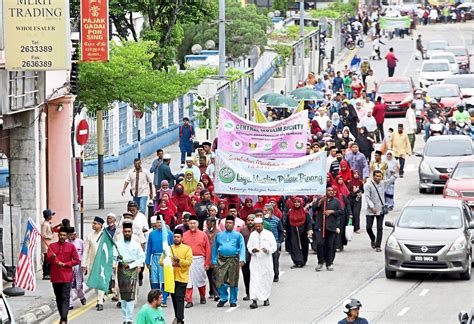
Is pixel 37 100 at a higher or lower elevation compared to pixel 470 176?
higher

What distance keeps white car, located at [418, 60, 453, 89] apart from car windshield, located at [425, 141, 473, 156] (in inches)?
849

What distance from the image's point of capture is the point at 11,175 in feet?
93.6

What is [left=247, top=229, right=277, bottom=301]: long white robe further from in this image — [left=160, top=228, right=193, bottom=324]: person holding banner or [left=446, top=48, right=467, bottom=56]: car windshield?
[left=446, top=48, right=467, bottom=56]: car windshield

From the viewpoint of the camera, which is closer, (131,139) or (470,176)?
(470,176)

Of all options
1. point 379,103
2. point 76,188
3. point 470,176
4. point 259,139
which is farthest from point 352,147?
point 379,103

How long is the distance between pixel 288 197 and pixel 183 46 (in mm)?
32526

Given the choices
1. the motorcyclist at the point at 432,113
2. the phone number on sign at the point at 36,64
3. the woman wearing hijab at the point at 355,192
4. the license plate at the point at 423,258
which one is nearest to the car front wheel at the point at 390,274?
the license plate at the point at 423,258

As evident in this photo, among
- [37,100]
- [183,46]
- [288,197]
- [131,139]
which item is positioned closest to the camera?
[37,100]

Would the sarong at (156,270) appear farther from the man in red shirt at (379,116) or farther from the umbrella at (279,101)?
the umbrella at (279,101)

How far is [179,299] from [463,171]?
509 inches

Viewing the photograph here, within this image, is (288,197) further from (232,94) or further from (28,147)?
(232,94)

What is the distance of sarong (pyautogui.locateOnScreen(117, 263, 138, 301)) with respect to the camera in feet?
76.3

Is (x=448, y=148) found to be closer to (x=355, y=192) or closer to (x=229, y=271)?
(x=355, y=192)

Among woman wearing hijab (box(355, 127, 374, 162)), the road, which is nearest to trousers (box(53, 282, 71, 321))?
the road
